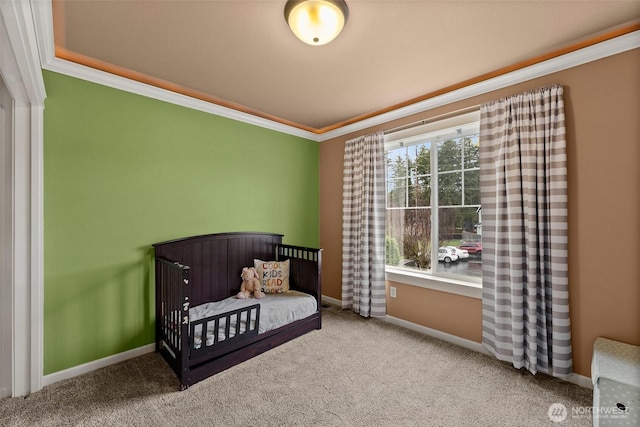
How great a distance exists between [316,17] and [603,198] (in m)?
2.24

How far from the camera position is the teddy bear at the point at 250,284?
2.90 m

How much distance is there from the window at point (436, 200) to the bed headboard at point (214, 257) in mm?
1679

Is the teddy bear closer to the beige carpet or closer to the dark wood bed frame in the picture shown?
the dark wood bed frame

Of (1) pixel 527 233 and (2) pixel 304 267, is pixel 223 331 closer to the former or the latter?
(2) pixel 304 267

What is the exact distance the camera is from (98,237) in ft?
7.33

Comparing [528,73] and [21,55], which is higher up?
[528,73]

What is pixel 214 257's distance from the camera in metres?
2.89

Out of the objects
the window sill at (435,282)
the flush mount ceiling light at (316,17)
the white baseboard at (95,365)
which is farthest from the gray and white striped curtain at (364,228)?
the white baseboard at (95,365)

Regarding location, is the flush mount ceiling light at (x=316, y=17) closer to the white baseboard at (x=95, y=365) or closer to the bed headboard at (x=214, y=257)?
the bed headboard at (x=214, y=257)

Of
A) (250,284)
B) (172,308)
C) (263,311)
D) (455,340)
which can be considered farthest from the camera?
(250,284)

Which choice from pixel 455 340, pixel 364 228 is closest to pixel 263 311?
pixel 364 228

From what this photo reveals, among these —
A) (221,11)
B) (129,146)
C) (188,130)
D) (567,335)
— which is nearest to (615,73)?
(567,335)

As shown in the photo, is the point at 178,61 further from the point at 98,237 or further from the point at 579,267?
the point at 579,267

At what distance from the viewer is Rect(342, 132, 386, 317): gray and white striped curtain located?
3236 mm
